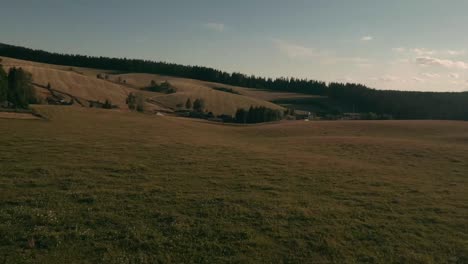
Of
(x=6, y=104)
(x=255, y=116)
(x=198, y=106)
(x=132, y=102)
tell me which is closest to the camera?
(x=6, y=104)

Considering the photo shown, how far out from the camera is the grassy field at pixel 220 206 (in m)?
15.4

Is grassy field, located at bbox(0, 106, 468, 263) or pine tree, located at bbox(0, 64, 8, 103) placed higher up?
pine tree, located at bbox(0, 64, 8, 103)

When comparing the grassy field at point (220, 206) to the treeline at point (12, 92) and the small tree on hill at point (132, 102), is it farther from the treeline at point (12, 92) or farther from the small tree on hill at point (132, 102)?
the small tree on hill at point (132, 102)

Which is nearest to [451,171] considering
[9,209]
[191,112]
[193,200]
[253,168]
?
[253,168]

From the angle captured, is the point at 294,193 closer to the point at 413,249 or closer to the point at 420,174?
the point at 413,249

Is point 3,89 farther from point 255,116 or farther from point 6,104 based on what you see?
point 255,116

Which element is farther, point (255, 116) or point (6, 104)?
point (255, 116)

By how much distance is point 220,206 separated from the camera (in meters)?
20.6

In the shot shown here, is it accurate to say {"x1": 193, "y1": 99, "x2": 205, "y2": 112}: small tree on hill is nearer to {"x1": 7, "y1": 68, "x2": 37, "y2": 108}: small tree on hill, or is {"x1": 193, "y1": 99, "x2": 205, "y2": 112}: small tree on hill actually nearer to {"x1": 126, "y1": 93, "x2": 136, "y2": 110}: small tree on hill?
{"x1": 126, "y1": 93, "x2": 136, "y2": 110}: small tree on hill

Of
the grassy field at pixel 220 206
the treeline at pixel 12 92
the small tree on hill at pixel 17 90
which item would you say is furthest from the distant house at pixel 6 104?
Answer: the grassy field at pixel 220 206

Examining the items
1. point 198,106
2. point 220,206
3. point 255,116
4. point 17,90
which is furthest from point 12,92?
point 198,106

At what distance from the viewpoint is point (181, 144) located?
147ft

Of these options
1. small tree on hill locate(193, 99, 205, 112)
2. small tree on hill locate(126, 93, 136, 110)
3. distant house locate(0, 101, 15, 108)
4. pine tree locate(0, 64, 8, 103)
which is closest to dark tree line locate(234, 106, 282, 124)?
small tree on hill locate(193, 99, 205, 112)

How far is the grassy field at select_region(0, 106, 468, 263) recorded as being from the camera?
1541cm
